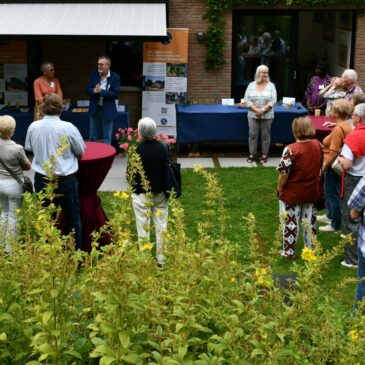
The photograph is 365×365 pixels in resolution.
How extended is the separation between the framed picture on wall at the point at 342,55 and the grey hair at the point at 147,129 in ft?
31.7

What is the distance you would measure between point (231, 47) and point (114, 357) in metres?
12.6

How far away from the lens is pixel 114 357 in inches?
126

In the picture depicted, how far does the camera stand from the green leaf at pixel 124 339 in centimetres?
320

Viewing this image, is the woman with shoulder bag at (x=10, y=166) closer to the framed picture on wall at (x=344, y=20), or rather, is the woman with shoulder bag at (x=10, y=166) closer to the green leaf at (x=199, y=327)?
the green leaf at (x=199, y=327)

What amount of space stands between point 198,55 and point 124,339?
12.5 metres

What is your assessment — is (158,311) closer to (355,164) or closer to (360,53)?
(355,164)

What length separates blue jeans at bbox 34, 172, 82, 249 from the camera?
24.6 ft

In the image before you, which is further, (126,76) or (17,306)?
(126,76)

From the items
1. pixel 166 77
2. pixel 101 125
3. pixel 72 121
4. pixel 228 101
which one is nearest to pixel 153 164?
pixel 101 125

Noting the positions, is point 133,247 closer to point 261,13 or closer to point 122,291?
point 122,291

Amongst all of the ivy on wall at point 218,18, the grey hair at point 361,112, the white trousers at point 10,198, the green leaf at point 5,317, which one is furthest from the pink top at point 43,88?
the green leaf at point 5,317

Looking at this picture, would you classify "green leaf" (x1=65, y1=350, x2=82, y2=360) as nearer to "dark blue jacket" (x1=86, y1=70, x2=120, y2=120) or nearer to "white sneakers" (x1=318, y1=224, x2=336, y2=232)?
"white sneakers" (x1=318, y1=224, x2=336, y2=232)

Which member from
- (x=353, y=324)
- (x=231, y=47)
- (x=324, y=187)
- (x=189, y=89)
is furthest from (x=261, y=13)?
(x=353, y=324)

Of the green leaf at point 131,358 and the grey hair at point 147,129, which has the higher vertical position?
the grey hair at point 147,129
